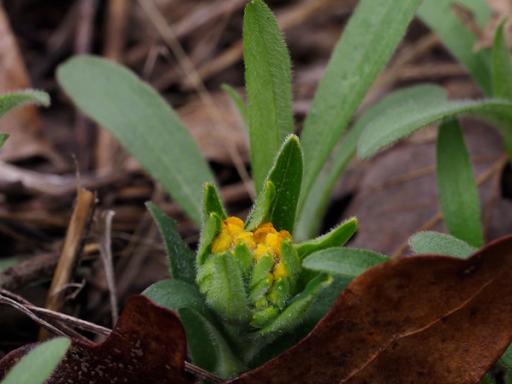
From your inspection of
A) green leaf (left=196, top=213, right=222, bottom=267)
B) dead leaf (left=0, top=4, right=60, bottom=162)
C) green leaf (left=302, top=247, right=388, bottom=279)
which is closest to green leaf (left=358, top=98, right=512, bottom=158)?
green leaf (left=302, top=247, right=388, bottom=279)

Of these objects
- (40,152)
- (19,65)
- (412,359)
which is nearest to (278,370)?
(412,359)

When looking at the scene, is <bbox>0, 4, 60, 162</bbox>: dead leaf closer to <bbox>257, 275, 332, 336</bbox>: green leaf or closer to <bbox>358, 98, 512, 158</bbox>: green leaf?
<bbox>358, 98, 512, 158</bbox>: green leaf

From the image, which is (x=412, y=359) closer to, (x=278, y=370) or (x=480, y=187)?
(x=278, y=370)

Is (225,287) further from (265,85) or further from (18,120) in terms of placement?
(18,120)

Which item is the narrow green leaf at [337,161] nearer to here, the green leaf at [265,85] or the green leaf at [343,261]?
the green leaf at [265,85]

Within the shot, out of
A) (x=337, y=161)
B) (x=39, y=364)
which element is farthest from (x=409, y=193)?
(x=39, y=364)

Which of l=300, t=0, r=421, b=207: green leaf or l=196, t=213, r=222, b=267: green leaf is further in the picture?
l=300, t=0, r=421, b=207: green leaf
